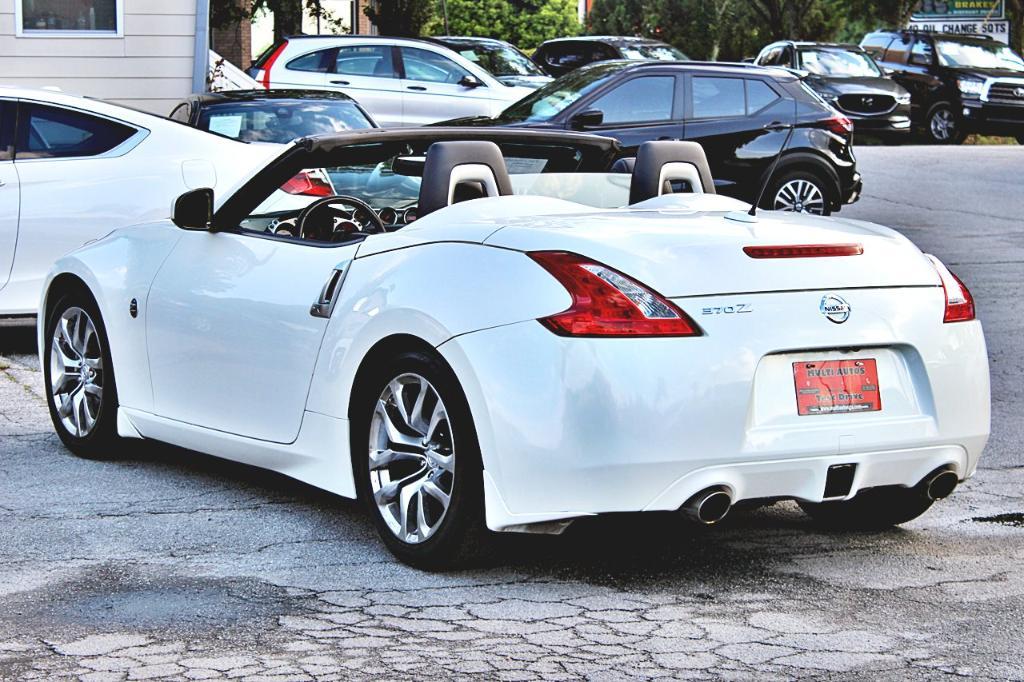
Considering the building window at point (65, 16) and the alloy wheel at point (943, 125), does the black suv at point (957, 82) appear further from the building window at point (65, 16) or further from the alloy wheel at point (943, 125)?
the building window at point (65, 16)

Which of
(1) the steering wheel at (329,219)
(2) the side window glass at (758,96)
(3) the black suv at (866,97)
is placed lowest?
(3) the black suv at (866,97)

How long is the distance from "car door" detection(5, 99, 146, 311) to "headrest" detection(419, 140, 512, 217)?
4967 mm

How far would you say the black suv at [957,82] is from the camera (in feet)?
93.8

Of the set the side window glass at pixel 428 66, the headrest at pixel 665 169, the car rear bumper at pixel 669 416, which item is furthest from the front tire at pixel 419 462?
the side window glass at pixel 428 66

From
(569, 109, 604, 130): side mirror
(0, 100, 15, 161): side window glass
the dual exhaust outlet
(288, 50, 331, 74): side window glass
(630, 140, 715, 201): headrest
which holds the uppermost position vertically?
(630, 140, 715, 201): headrest

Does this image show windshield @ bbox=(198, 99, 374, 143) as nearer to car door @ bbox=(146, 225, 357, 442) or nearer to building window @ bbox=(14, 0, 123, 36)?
building window @ bbox=(14, 0, 123, 36)

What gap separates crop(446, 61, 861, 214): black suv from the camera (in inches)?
623

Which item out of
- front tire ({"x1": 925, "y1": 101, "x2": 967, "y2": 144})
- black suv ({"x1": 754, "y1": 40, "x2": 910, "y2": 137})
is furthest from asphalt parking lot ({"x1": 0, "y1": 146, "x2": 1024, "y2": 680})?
front tire ({"x1": 925, "y1": 101, "x2": 967, "y2": 144})

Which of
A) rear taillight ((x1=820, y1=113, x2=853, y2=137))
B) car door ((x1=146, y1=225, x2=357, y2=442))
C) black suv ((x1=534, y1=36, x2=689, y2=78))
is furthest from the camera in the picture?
black suv ((x1=534, y1=36, x2=689, y2=78))

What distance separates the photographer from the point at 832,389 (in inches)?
197

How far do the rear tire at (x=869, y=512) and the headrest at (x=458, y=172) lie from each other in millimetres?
1530

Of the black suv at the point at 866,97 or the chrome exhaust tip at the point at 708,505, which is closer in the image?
the chrome exhaust tip at the point at 708,505

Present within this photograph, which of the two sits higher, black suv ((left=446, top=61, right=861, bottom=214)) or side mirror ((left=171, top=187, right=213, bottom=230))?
side mirror ((left=171, top=187, right=213, bottom=230))

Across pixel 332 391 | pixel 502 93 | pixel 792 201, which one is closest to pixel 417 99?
pixel 502 93
